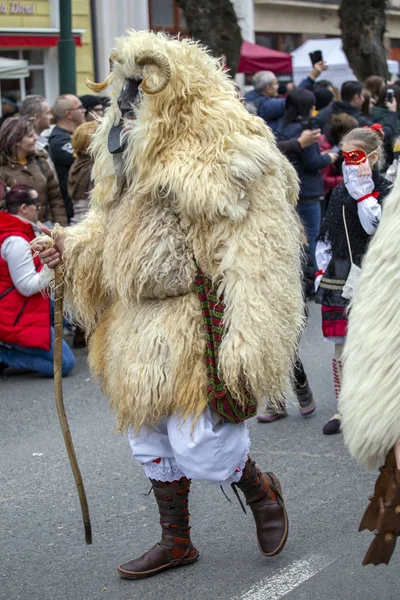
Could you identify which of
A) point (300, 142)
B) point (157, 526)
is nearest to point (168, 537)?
point (157, 526)

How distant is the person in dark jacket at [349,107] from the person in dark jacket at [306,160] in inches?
48.5

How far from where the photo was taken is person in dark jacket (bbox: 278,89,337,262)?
884cm

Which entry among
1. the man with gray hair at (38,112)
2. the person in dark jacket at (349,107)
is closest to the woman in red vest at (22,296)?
the man with gray hair at (38,112)

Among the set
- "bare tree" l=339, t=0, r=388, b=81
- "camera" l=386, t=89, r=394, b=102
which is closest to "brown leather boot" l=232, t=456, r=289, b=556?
"camera" l=386, t=89, r=394, b=102

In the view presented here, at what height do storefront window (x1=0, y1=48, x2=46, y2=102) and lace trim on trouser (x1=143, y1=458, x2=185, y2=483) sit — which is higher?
storefront window (x1=0, y1=48, x2=46, y2=102)

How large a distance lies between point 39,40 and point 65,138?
10.8 m

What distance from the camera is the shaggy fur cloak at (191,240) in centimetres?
334

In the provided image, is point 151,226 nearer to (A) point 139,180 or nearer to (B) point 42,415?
(A) point 139,180

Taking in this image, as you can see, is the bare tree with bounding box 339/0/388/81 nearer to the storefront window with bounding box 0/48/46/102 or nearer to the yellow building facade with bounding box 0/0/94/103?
the yellow building facade with bounding box 0/0/94/103

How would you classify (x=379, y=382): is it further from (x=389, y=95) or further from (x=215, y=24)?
(x=215, y=24)

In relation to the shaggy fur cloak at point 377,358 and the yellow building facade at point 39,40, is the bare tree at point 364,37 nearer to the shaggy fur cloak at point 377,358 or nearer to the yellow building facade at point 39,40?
the yellow building facade at point 39,40

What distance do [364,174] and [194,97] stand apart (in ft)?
6.31

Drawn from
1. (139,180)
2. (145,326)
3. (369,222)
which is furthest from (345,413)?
(369,222)

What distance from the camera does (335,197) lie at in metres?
5.35
